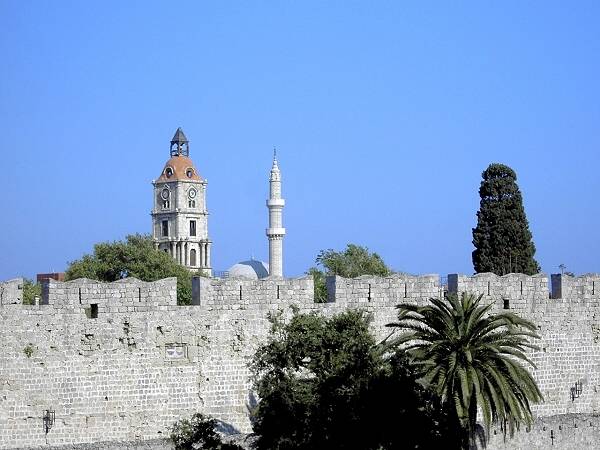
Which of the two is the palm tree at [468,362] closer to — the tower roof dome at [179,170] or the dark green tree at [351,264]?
the dark green tree at [351,264]

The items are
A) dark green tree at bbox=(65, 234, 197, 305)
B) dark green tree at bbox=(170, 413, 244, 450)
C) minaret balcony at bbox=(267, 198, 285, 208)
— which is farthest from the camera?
minaret balcony at bbox=(267, 198, 285, 208)

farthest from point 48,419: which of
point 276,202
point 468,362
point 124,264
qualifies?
point 276,202

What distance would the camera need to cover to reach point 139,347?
86.5ft

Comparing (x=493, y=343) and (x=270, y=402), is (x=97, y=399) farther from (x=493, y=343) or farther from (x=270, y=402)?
(x=493, y=343)

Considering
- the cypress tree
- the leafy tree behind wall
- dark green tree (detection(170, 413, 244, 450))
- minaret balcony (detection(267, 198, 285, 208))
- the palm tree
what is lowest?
dark green tree (detection(170, 413, 244, 450))

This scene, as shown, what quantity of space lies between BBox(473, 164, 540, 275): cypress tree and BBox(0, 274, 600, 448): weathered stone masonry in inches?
965

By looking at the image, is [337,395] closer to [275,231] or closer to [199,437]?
[199,437]

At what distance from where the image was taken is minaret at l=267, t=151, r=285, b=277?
5059 inches

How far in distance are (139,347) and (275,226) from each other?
10729 cm

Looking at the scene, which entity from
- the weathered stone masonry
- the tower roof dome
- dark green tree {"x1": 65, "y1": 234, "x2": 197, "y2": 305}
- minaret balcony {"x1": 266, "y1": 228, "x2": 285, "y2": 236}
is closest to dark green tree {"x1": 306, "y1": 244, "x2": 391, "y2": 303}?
dark green tree {"x1": 65, "y1": 234, "x2": 197, "y2": 305}

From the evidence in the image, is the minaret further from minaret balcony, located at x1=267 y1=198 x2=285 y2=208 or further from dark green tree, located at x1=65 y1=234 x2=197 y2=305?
dark green tree, located at x1=65 y1=234 x2=197 y2=305

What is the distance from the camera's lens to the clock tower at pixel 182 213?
14662cm

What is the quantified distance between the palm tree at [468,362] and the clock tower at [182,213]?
390 feet

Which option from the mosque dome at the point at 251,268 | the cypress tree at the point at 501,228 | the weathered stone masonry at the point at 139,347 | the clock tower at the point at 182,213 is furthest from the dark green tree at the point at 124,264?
the clock tower at the point at 182,213
